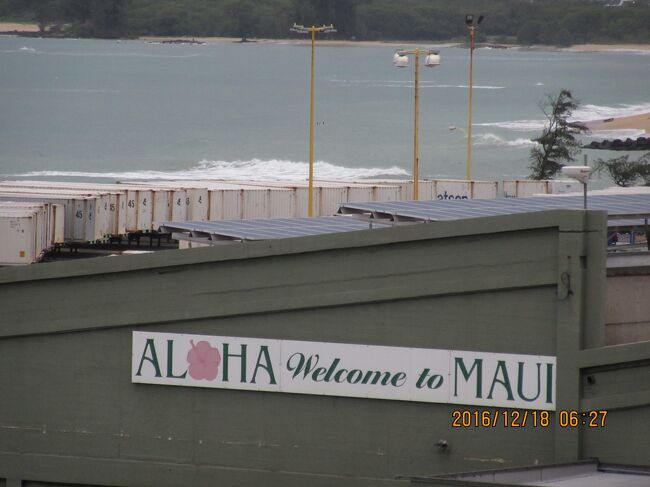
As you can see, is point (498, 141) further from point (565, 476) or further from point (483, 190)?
point (565, 476)

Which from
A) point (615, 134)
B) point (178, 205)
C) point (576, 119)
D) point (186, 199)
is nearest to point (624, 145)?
point (615, 134)

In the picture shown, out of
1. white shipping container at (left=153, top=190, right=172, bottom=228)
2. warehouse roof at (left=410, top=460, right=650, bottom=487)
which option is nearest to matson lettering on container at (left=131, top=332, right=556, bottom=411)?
warehouse roof at (left=410, top=460, right=650, bottom=487)

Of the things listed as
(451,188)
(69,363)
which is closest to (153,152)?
(451,188)

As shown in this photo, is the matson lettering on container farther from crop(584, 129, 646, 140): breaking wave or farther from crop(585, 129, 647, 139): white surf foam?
crop(585, 129, 647, 139): white surf foam

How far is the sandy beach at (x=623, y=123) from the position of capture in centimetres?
17375

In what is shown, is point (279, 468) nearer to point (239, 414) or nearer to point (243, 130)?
point (239, 414)

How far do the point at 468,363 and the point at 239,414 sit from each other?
133 inches

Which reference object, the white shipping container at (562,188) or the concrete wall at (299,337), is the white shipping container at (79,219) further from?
the concrete wall at (299,337)

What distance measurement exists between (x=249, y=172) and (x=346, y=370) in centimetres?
11826

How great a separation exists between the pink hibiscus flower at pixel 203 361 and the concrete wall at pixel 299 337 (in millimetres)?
270

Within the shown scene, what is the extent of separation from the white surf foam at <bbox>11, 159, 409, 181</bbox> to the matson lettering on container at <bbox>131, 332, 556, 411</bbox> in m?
106

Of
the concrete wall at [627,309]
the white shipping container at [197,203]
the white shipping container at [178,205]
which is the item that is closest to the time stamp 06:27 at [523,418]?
the concrete wall at [627,309]

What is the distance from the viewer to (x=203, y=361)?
1792 centimetres

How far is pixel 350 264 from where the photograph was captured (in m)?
17.2
